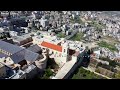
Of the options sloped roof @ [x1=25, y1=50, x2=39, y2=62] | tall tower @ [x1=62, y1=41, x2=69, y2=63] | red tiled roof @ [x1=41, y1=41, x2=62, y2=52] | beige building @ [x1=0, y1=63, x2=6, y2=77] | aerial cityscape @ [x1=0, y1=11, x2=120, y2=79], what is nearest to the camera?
beige building @ [x1=0, y1=63, x2=6, y2=77]

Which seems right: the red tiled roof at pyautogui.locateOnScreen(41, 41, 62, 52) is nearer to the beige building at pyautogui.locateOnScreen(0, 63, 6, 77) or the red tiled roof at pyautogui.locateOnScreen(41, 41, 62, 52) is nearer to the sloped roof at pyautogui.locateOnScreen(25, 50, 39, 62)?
the sloped roof at pyautogui.locateOnScreen(25, 50, 39, 62)

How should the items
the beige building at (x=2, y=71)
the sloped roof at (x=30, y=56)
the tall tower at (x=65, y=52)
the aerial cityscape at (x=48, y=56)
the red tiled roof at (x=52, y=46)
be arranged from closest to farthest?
the beige building at (x=2, y=71) → the aerial cityscape at (x=48, y=56) → the sloped roof at (x=30, y=56) → the tall tower at (x=65, y=52) → the red tiled roof at (x=52, y=46)

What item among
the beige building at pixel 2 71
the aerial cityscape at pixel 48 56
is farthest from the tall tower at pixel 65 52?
the beige building at pixel 2 71

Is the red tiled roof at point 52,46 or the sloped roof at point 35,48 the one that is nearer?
the sloped roof at point 35,48

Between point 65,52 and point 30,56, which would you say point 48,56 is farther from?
point 30,56

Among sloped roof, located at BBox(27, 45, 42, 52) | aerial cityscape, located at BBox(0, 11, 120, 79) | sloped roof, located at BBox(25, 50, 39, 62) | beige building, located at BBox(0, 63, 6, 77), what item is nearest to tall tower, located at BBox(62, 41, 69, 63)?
aerial cityscape, located at BBox(0, 11, 120, 79)

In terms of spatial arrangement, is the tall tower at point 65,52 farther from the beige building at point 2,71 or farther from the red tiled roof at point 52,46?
the beige building at point 2,71

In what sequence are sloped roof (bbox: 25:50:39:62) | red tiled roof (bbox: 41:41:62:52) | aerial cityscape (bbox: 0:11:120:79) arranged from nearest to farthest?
aerial cityscape (bbox: 0:11:120:79), sloped roof (bbox: 25:50:39:62), red tiled roof (bbox: 41:41:62:52)

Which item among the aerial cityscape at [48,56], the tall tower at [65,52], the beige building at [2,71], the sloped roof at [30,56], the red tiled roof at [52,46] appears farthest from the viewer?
the red tiled roof at [52,46]

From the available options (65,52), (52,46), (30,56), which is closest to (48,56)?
(52,46)
